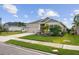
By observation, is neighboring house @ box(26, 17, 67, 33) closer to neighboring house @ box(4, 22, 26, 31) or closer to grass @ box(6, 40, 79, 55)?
neighboring house @ box(4, 22, 26, 31)

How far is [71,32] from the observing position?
23.8ft

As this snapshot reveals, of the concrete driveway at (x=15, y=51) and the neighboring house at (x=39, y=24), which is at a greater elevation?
the neighboring house at (x=39, y=24)

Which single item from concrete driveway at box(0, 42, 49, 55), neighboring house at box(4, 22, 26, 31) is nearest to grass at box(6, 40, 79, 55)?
concrete driveway at box(0, 42, 49, 55)

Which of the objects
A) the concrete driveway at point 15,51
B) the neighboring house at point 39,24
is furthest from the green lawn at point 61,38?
the concrete driveway at point 15,51

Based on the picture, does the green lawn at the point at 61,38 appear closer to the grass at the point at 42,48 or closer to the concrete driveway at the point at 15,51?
the grass at the point at 42,48

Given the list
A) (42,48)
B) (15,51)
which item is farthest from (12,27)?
(42,48)

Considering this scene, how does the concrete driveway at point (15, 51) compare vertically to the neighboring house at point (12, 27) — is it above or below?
below

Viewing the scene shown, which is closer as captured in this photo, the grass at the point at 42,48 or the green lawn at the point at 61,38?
the grass at the point at 42,48

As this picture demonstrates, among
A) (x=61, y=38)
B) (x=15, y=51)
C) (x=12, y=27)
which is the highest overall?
(x=12, y=27)

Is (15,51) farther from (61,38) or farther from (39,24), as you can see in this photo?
(61,38)

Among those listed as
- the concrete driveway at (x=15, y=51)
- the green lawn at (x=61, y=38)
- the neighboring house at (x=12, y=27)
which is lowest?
the concrete driveway at (x=15, y=51)

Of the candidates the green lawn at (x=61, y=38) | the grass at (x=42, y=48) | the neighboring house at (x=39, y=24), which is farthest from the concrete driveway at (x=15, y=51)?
the neighboring house at (x=39, y=24)
